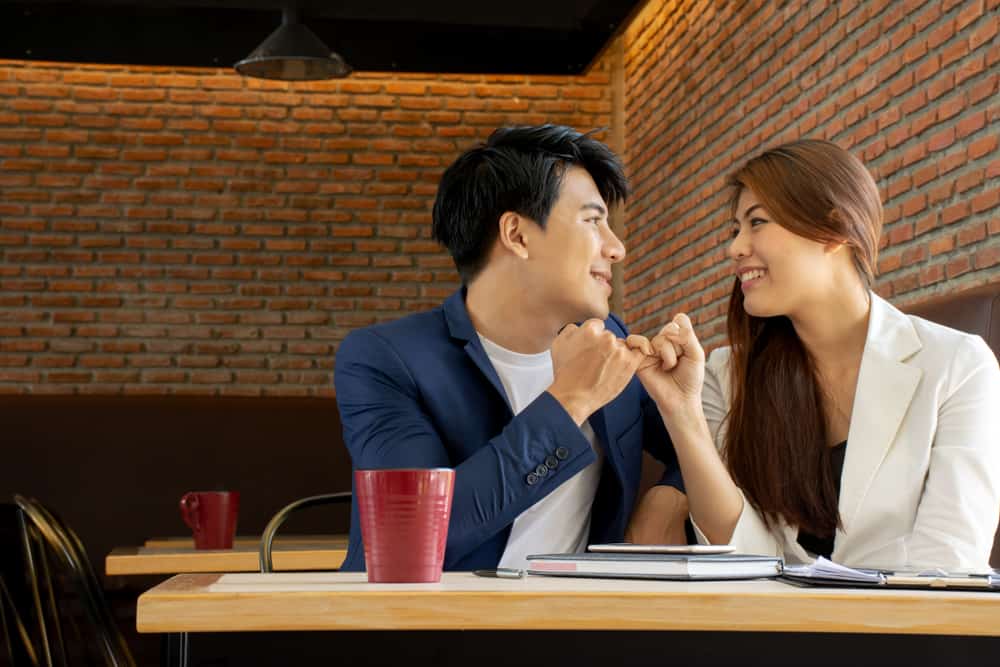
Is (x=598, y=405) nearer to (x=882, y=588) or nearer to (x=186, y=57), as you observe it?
(x=882, y=588)

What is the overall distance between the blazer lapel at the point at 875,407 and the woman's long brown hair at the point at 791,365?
6 cm

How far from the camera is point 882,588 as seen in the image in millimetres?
929

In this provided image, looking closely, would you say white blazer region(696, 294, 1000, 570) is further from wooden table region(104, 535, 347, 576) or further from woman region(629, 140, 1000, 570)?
wooden table region(104, 535, 347, 576)

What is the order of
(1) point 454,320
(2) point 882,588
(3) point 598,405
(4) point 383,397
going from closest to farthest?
(2) point 882,588
(3) point 598,405
(4) point 383,397
(1) point 454,320

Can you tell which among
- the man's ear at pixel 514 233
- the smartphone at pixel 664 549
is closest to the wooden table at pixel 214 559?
the man's ear at pixel 514 233

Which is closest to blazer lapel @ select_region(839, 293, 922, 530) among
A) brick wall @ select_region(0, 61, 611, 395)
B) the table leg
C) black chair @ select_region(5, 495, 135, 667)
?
black chair @ select_region(5, 495, 135, 667)

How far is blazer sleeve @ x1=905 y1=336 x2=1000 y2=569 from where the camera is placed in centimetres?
168

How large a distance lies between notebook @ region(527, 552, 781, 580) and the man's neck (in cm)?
88

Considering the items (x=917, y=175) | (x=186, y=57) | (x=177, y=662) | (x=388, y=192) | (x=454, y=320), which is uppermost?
(x=186, y=57)

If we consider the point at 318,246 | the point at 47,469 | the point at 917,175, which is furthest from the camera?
the point at 318,246

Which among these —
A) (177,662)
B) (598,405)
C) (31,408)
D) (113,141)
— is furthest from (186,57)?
(177,662)

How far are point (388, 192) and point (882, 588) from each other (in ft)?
18.9

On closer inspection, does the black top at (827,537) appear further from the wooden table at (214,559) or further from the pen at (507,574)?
the wooden table at (214,559)

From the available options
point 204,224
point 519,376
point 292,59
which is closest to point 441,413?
point 519,376
